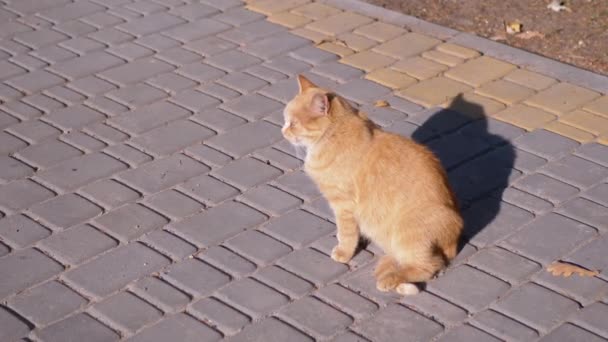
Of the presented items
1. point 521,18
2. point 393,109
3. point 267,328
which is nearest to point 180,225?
point 267,328

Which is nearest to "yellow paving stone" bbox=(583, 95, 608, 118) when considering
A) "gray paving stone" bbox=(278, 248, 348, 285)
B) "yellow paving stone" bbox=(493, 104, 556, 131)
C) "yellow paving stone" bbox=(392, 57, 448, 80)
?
"yellow paving stone" bbox=(493, 104, 556, 131)

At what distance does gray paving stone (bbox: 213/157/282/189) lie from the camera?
5.52 meters

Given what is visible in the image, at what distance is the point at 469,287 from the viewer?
4.61 meters

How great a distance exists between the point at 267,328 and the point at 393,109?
2417 millimetres

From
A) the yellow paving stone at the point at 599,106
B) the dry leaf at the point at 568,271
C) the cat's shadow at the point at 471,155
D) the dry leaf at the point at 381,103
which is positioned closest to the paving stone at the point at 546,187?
the cat's shadow at the point at 471,155

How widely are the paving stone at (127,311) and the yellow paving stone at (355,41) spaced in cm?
329

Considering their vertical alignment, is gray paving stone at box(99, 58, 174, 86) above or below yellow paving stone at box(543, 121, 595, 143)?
below

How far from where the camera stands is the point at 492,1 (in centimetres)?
801

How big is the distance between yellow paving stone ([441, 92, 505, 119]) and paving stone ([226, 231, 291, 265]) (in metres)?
1.95

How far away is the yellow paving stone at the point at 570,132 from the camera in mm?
5941

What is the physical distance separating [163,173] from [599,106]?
2.93 meters

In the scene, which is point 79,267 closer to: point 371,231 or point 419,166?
point 371,231

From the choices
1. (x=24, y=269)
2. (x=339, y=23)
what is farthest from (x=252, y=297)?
(x=339, y=23)

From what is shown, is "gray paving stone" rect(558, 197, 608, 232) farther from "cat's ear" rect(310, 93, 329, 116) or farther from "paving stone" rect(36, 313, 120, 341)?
"paving stone" rect(36, 313, 120, 341)
